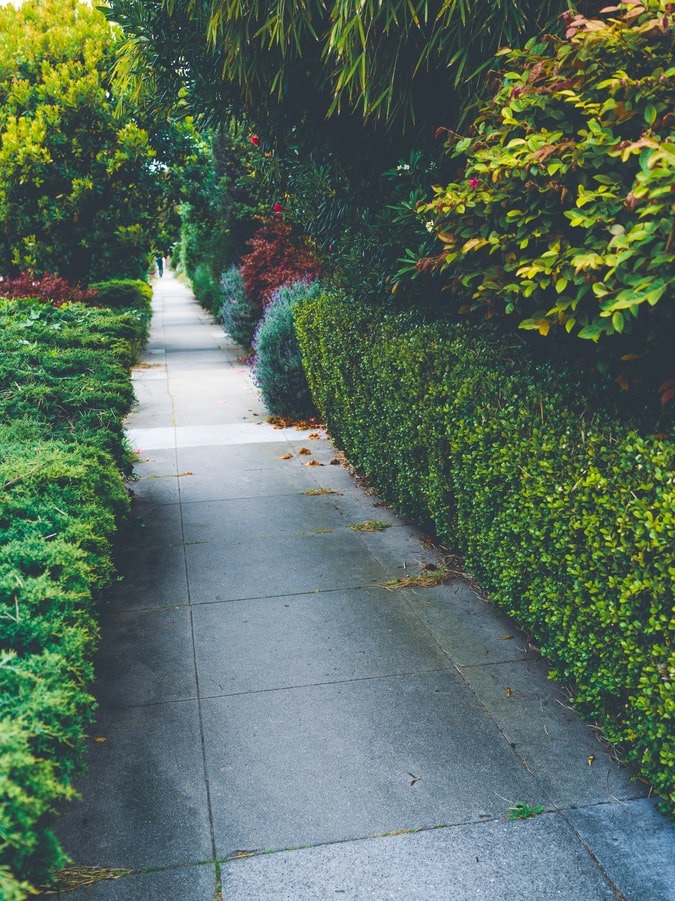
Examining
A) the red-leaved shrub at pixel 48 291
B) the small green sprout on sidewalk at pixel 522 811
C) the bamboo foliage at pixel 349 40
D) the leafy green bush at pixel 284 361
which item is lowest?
the small green sprout on sidewalk at pixel 522 811

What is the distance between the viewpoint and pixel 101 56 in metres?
13.4

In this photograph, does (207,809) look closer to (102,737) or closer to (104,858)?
(104,858)

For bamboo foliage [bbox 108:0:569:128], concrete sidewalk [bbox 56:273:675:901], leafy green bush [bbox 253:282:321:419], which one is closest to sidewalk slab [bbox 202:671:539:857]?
concrete sidewalk [bbox 56:273:675:901]

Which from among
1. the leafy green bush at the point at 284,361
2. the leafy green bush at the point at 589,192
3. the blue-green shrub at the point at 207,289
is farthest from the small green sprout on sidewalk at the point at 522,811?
the blue-green shrub at the point at 207,289

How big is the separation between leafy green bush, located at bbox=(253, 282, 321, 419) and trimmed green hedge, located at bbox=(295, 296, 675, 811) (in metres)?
3.58

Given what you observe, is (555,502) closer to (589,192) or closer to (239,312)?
(589,192)

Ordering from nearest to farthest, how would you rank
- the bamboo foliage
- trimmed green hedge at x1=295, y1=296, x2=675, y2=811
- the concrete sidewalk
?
the concrete sidewalk < trimmed green hedge at x1=295, y1=296, x2=675, y2=811 < the bamboo foliage

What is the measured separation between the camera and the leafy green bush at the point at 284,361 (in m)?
9.16

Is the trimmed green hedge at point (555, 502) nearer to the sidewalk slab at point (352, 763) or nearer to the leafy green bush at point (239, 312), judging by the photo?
the sidewalk slab at point (352, 763)

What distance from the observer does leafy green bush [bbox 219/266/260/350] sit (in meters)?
14.5

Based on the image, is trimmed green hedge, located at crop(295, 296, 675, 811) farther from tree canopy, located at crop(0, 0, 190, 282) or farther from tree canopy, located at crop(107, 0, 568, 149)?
tree canopy, located at crop(0, 0, 190, 282)

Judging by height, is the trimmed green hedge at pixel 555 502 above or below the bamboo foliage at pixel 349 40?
below

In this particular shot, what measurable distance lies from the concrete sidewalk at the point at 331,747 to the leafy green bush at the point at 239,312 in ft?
30.9

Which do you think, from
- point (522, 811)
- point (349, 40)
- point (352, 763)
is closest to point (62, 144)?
point (349, 40)
